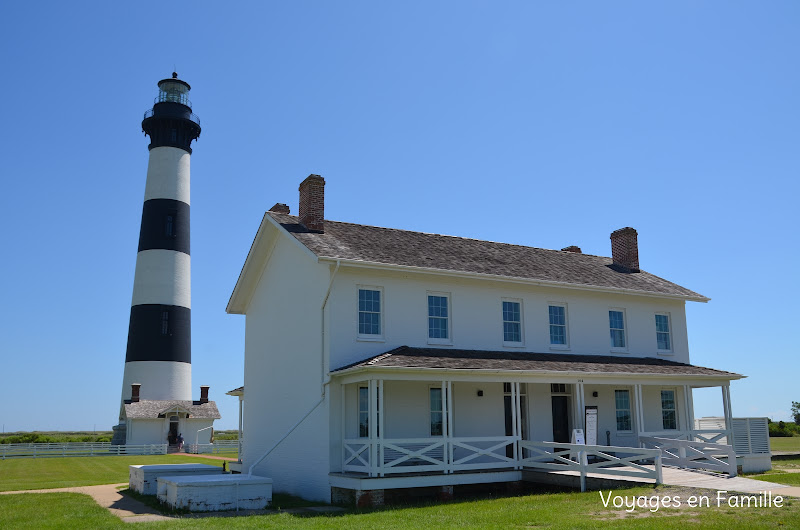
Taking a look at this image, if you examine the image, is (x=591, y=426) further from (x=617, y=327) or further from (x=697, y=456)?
(x=617, y=327)

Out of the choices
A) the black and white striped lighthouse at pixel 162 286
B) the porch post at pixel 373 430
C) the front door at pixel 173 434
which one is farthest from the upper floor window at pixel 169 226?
the porch post at pixel 373 430

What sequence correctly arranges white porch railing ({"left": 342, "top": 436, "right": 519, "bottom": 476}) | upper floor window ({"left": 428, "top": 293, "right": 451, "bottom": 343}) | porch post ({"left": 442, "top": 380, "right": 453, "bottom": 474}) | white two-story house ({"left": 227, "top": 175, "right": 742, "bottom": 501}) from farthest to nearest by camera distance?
upper floor window ({"left": 428, "top": 293, "right": 451, "bottom": 343}) < white two-story house ({"left": 227, "top": 175, "right": 742, "bottom": 501}) < porch post ({"left": 442, "top": 380, "right": 453, "bottom": 474}) < white porch railing ({"left": 342, "top": 436, "right": 519, "bottom": 476})

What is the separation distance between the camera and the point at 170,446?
44.2m

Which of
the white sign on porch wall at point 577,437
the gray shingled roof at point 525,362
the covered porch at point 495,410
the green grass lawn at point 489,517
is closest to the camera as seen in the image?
the green grass lawn at point 489,517

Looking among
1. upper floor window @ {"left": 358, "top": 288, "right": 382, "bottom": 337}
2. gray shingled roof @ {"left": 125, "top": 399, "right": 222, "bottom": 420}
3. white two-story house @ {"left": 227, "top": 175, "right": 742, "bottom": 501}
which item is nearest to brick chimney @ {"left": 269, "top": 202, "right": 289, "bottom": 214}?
white two-story house @ {"left": 227, "top": 175, "right": 742, "bottom": 501}

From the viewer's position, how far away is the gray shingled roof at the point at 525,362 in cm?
1708

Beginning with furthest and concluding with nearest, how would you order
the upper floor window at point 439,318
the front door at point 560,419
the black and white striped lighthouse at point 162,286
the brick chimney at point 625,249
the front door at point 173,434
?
the front door at point 173,434
the black and white striped lighthouse at point 162,286
the brick chimney at point 625,249
the front door at point 560,419
the upper floor window at point 439,318

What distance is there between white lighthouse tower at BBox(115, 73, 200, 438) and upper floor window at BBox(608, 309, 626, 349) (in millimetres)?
24860

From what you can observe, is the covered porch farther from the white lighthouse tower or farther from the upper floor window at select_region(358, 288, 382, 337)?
the white lighthouse tower

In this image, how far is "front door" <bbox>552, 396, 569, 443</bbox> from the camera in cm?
2081

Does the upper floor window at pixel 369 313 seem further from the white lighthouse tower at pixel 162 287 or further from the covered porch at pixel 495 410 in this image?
the white lighthouse tower at pixel 162 287

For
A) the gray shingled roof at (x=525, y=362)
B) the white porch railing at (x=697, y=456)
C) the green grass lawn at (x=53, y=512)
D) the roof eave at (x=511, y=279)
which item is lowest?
the green grass lawn at (x=53, y=512)

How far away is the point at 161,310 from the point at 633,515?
3155 centimetres

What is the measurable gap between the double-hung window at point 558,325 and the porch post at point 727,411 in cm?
496
